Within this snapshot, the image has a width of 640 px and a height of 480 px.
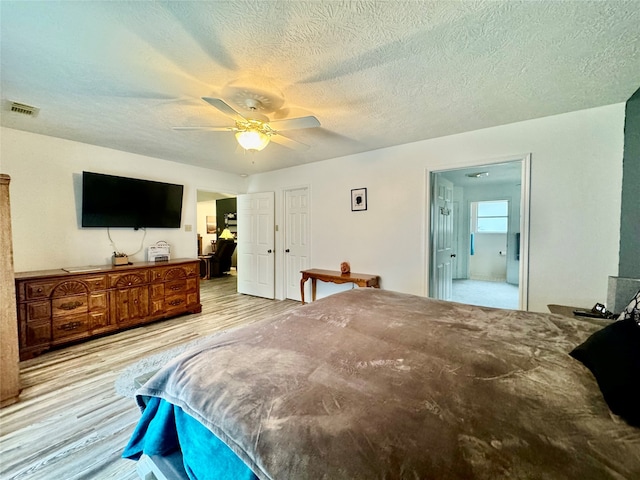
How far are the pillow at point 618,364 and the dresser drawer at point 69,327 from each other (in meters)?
4.26

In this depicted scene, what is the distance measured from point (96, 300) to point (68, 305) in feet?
0.80

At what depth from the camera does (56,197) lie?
10.1 feet

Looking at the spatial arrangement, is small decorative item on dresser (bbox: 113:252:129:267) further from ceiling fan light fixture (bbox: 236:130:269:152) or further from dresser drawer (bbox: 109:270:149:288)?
ceiling fan light fixture (bbox: 236:130:269:152)

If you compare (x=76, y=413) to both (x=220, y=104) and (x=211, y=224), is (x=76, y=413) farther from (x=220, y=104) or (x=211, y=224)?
(x=211, y=224)

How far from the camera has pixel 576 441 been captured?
65 cm

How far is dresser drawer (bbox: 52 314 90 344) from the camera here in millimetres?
2719

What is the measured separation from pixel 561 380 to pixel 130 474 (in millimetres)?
2121

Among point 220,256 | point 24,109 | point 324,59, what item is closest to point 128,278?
point 24,109

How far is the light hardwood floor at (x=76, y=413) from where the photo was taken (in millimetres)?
1394

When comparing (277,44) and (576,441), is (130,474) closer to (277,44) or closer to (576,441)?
(576,441)

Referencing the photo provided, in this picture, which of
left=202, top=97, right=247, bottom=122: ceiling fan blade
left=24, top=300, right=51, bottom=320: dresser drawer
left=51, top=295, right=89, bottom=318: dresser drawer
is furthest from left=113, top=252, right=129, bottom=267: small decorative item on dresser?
left=202, top=97, right=247, bottom=122: ceiling fan blade

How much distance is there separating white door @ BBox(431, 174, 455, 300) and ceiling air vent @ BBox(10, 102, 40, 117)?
4371 mm

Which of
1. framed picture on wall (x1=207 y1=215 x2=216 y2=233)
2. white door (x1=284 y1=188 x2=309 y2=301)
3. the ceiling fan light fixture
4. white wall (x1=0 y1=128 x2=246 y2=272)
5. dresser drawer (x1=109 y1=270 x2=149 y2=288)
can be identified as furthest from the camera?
framed picture on wall (x1=207 y1=215 x2=216 y2=233)

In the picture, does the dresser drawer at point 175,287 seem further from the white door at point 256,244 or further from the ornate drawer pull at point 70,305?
the white door at point 256,244
